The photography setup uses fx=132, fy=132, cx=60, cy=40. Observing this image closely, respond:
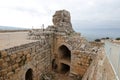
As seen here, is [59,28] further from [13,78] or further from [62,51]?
[13,78]

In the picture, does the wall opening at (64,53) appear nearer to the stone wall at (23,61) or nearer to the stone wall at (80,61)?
the stone wall at (23,61)

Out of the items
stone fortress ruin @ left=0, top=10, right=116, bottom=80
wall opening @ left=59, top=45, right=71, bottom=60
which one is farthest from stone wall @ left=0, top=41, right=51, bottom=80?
wall opening @ left=59, top=45, right=71, bottom=60

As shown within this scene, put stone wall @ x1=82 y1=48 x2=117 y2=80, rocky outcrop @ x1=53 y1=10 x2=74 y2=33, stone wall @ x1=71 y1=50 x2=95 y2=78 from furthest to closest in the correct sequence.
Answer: rocky outcrop @ x1=53 y1=10 x2=74 y2=33 < stone wall @ x1=71 y1=50 x2=95 y2=78 < stone wall @ x1=82 y1=48 x2=117 y2=80

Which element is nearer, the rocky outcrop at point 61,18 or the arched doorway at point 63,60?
the arched doorway at point 63,60

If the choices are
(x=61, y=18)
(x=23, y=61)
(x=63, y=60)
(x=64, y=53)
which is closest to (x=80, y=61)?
(x=63, y=60)

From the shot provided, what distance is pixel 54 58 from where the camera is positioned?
547 inches

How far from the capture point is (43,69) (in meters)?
11.3

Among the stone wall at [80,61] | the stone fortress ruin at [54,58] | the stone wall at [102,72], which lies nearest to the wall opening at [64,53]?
the stone fortress ruin at [54,58]

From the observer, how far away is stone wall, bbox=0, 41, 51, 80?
21.1 ft

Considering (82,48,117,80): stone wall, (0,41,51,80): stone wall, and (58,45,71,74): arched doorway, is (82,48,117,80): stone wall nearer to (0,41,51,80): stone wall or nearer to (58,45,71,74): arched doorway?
(0,41,51,80): stone wall

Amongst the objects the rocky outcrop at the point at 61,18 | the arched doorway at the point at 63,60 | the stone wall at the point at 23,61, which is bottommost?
the arched doorway at the point at 63,60

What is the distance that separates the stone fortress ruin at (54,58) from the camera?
20.9ft

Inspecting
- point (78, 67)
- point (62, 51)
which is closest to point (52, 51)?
point (62, 51)

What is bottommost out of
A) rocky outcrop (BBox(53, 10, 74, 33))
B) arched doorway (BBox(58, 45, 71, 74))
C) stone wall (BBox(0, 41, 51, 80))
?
arched doorway (BBox(58, 45, 71, 74))
